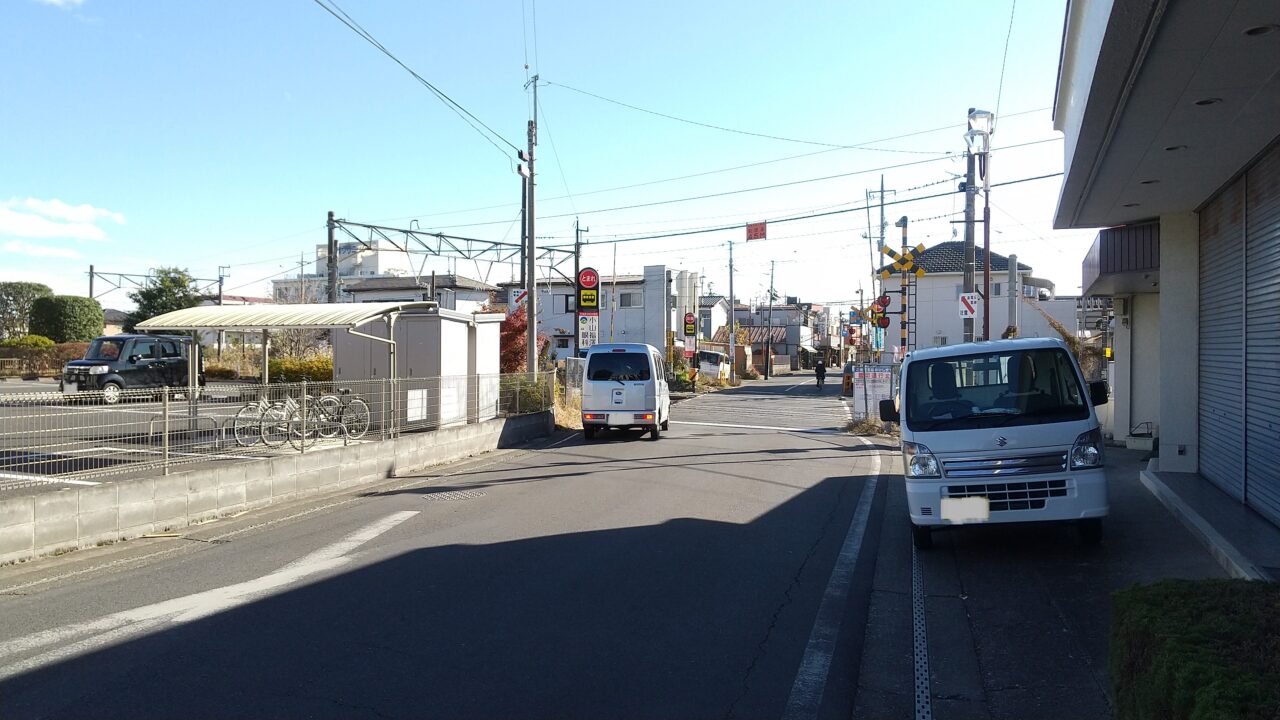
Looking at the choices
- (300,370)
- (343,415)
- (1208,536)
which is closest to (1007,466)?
(1208,536)

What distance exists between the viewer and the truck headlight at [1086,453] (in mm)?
7410

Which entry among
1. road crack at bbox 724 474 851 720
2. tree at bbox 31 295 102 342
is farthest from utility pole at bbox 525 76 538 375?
tree at bbox 31 295 102 342

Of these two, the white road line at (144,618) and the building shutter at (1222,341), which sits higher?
the building shutter at (1222,341)

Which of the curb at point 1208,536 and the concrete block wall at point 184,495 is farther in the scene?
the concrete block wall at point 184,495

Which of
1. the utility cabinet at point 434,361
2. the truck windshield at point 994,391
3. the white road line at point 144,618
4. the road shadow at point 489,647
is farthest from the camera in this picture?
the utility cabinet at point 434,361

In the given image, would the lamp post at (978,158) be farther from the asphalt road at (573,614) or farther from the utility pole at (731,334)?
the utility pole at (731,334)

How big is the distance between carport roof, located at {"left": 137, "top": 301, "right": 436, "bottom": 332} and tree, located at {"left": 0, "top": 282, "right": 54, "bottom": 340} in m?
50.7

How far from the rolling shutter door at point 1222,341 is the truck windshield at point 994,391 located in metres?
2.89

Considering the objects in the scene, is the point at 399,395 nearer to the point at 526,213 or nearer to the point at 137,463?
the point at 137,463

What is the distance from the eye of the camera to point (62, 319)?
4641cm

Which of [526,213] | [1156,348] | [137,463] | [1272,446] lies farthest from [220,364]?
[1272,446]

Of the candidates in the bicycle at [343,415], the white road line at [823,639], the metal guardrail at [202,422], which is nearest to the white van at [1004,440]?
the white road line at [823,639]

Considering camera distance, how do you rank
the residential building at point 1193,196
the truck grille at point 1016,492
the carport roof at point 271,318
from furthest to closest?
the carport roof at point 271,318
the truck grille at point 1016,492
the residential building at point 1193,196

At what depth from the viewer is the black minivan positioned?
24016mm
